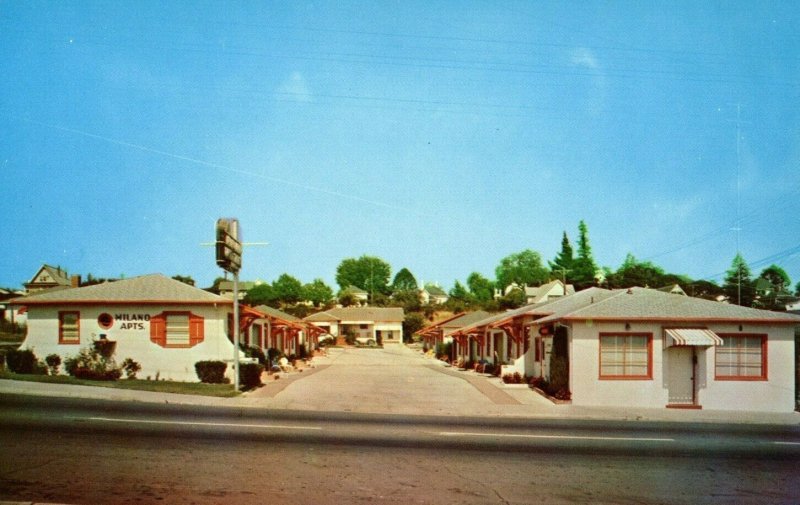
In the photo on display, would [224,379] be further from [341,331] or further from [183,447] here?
[341,331]

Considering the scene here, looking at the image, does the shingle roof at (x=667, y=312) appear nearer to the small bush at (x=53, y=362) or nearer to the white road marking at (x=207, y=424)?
the white road marking at (x=207, y=424)

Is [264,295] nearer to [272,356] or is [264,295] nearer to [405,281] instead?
[405,281]

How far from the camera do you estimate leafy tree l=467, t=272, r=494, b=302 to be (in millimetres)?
147750

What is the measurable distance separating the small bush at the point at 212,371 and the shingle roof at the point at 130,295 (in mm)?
2558

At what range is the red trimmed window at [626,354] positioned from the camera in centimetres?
2422

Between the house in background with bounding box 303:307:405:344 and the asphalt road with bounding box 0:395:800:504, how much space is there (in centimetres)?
7641

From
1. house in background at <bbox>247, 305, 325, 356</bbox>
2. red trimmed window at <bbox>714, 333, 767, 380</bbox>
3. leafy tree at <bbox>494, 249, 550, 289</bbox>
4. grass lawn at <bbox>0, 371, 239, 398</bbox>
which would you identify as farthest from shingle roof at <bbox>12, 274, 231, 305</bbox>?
leafy tree at <bbox>494, 249, 550, 289</bbox>

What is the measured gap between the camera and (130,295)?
94.3 feet

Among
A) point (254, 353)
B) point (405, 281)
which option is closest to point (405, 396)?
point (254, 353)

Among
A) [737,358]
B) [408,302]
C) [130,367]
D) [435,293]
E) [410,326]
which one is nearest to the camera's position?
[737,358]

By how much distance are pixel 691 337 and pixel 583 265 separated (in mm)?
81160

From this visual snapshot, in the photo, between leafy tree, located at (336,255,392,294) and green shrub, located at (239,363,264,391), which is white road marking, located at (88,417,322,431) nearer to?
green shrub, located at (239,363,264,391)

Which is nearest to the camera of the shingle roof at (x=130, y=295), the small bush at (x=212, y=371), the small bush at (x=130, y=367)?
the small bush at (x=212, y=371)

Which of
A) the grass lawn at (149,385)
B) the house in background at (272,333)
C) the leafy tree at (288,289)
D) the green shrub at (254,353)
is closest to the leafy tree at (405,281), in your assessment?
the leafy tree at (288,289)
